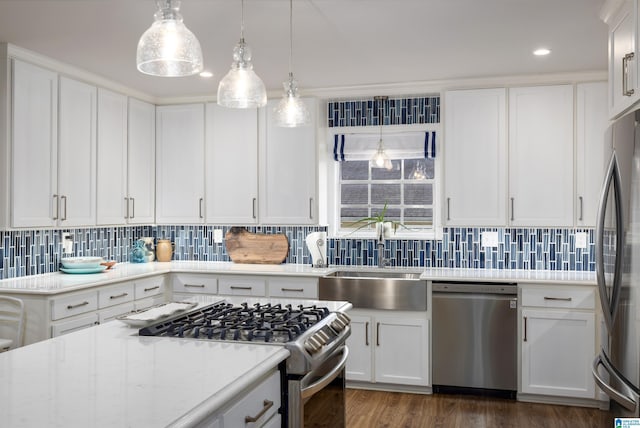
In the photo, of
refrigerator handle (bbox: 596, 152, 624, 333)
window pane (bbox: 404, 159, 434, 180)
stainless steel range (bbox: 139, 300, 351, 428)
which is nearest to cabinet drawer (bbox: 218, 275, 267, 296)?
window pane (bbox: 404, 159, 434, 180)

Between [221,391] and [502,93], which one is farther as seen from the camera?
[502,93]

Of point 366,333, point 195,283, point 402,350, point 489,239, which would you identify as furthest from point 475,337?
point 195,283

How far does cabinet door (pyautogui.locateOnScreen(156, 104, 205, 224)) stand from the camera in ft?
16.4

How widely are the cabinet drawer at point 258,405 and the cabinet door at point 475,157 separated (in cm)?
282

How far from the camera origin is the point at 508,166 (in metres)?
4.27

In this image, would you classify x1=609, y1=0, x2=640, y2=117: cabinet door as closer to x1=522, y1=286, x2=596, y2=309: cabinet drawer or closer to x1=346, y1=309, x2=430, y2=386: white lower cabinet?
x1=522, y1=286, x2=596, y2=309: cabinet drawer

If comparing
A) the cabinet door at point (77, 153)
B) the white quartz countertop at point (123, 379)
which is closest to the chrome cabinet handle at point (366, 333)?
the cabinet door at point (77, 153)

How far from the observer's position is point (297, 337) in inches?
80.7

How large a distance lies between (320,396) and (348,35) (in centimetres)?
213

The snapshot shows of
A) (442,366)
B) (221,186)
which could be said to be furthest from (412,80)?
(442,366)

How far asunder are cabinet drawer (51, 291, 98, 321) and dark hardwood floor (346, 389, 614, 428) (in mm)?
1872

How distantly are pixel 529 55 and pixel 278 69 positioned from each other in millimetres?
1759

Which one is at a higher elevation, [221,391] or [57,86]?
[57,86]

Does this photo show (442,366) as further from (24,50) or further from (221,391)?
(24,50)
